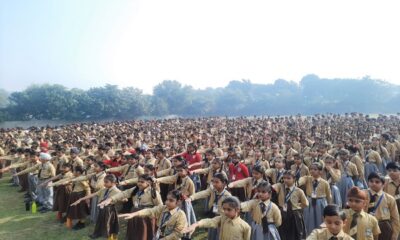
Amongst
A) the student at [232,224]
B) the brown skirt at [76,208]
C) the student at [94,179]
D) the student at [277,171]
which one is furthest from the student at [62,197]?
the student at [232,224]

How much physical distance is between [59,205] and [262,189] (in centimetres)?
598

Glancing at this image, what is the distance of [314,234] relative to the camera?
3945mm

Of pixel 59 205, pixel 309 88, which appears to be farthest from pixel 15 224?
pixel 309 88

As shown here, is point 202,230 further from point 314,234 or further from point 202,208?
point 314,234

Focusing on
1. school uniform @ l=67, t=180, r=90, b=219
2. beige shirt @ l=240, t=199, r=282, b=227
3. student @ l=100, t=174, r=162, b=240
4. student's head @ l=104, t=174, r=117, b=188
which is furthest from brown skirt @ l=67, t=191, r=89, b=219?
beige shirt @ l=240, t=199, r=282, b=227

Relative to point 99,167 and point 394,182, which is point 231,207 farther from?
point 99,167

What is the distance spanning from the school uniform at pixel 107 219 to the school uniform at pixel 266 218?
10.3ft

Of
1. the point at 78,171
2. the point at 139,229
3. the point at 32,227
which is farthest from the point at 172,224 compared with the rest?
the point at 32,227

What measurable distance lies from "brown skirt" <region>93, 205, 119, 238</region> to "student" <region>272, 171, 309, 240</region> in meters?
3.46

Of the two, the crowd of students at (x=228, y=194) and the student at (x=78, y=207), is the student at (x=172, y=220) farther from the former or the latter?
the student at (x=78, y=207)

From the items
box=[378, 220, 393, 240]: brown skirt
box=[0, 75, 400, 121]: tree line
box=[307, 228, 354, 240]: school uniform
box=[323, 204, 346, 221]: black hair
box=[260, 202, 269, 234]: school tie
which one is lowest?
box=[378, 220, 393, 240]: brown skirt

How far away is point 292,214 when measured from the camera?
21.1ft

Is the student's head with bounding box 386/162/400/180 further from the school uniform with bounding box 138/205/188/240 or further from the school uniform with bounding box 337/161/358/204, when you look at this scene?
the school uniform with bounding box 138/205/188/240

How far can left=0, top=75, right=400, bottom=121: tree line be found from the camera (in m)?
42.7
